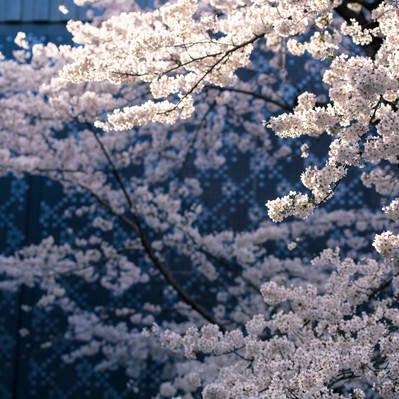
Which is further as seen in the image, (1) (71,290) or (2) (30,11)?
(2) (30,11)

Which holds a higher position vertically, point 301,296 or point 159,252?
point 159,252

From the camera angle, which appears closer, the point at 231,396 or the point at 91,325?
the point at 231,396

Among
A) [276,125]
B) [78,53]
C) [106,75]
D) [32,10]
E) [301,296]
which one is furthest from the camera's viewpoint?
[32,10]

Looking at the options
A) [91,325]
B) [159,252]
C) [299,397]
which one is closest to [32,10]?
[159,252]

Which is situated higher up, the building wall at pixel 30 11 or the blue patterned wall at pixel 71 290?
the building wall at pixel 30 11

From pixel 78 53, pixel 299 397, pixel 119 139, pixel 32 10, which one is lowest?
pixel 299 397

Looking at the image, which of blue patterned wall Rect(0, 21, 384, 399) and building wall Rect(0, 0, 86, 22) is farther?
building wall Rect(0, 0, 86, 22)

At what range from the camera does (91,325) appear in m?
8.53

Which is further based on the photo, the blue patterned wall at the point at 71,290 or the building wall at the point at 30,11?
the building wall at the point at 30,11

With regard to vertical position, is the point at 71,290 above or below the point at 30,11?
below

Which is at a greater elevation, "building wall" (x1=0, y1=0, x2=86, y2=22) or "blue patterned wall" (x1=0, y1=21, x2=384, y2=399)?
"building wall" (x1=0, y1=0, x2=86, y2=22)

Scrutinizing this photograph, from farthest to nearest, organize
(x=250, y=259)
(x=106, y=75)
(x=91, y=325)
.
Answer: (x=91, y=325)
(x=250, y=259)
(x=106, y=75)

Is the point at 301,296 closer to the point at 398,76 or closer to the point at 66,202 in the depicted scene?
the point at 398,76

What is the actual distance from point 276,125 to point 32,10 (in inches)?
338
